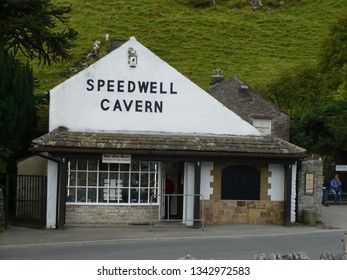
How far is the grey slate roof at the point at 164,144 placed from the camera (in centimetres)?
2308

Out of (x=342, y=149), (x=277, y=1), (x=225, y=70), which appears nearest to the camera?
(x=342, y=149)

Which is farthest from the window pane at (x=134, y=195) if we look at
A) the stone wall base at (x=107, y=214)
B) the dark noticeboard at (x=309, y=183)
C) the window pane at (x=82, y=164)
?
the dark noticeboard at (x=309, y=183)

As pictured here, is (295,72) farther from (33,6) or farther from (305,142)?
(33,6)

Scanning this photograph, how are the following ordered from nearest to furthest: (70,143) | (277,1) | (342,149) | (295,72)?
1. (70,143)
2. (342,149)
3. (295,72)
4. (277,1)

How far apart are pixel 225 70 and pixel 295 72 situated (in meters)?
18.3

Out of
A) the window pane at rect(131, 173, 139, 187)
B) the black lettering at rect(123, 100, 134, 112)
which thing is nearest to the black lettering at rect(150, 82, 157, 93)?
the black lettering at rect(123, 100, 134, 112)

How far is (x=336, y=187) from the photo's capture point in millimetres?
33906

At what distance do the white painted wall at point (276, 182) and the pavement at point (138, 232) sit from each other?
3.63 ft

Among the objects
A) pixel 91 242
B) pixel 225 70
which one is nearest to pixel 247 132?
pixel 91 242

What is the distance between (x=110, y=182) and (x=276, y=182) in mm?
5813

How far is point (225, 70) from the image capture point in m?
66.9

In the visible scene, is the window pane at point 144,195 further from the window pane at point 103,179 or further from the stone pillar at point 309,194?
the stone pillar at point 309,194

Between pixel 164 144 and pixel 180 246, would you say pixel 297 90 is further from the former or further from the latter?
pixel 180 246

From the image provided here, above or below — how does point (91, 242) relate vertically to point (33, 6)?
below
